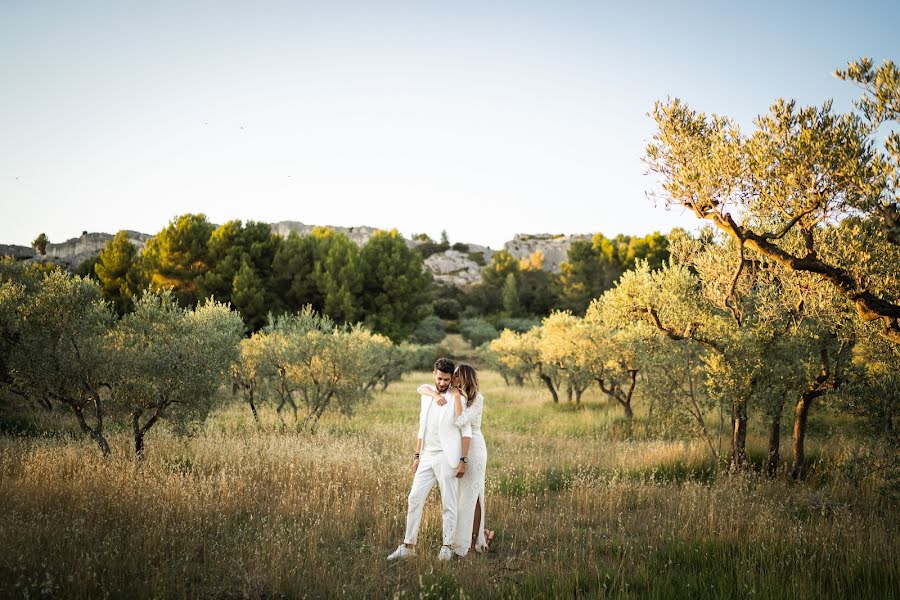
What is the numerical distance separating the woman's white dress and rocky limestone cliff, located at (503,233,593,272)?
105580mm

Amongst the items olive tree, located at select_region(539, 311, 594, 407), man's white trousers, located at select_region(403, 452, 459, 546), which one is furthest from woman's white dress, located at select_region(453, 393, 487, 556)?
olive tree, located at select_region(539, 311, 594, 407)

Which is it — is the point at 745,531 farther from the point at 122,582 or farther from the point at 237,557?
the point at 122,582

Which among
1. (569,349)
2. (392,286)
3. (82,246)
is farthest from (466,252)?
(569,349)

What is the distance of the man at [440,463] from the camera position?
5.95 meters

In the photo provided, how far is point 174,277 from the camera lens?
3650 centimetres

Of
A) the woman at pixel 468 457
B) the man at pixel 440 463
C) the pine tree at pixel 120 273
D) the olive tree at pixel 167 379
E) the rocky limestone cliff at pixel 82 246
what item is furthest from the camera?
the rocky limestone cliff at pixel 82 246

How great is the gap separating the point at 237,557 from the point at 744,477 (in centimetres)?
882

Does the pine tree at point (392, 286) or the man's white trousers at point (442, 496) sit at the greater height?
the pine tree at point (392, 286)

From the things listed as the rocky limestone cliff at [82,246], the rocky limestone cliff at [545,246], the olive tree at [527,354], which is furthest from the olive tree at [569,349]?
the rocky limestone cliff at [545,246]

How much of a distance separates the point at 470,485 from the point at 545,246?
12284 centimetres

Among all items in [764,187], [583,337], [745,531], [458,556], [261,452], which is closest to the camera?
[458,556]

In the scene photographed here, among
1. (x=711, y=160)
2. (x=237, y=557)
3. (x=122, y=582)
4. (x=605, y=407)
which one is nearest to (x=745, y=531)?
(x=711, y=160)

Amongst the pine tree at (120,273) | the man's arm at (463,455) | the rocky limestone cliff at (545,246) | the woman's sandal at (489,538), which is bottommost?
the woman's sandal at (489,538)

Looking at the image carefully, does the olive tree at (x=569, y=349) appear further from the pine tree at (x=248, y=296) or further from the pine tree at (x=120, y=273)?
the pine tree at (x=120, y=273)
